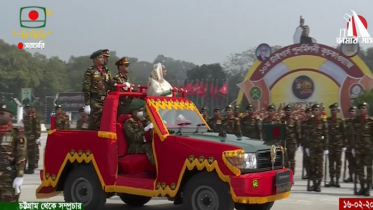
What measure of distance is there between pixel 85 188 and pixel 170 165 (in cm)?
177

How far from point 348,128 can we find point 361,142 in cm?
201

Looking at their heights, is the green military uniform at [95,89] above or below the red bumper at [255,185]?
above

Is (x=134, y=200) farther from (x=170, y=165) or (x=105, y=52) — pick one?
(x=105, y=52)

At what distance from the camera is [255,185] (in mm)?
8070

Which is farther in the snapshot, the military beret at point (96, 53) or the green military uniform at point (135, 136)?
the military beret at point (96, 53)

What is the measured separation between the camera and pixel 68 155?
962 cm

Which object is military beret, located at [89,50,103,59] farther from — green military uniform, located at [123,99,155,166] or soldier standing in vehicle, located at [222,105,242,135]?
soldier standing in vehicle, located at [222,105,242,135]

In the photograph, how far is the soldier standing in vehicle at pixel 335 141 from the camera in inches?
572

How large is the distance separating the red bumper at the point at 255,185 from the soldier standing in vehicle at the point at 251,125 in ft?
27.4

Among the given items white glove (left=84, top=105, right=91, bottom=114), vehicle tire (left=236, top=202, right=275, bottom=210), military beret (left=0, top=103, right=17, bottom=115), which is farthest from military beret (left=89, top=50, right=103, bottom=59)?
vehicle tire (left=236, top=202, right=275, bottom=210)

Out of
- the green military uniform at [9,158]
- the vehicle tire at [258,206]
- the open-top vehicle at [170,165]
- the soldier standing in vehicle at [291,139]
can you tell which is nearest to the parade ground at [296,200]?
the vehicle tire at [258,206]

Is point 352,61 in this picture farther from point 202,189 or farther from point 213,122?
point 202,189

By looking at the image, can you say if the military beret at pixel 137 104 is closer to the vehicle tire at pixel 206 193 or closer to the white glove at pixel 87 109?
the white glove at pixel 87 109

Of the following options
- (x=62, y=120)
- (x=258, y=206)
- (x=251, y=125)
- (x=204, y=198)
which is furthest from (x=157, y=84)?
(x=62, y=120)
